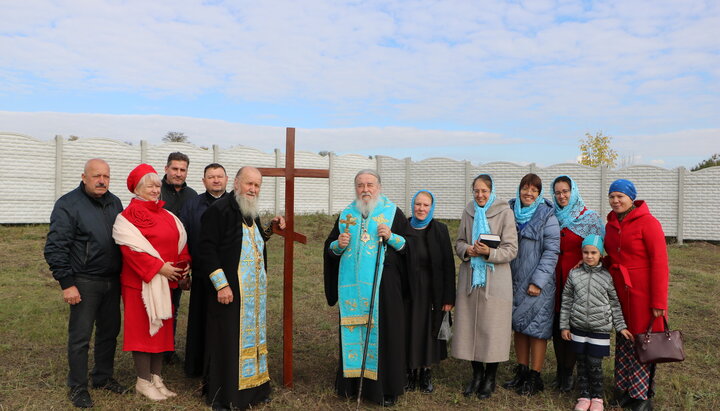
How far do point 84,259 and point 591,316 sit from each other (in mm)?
3812

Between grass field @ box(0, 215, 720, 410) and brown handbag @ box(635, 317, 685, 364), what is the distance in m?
0.64

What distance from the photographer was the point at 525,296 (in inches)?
168

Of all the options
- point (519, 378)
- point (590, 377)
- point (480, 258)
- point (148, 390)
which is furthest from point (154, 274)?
point (590, 377)

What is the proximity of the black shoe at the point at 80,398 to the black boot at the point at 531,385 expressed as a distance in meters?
3.41

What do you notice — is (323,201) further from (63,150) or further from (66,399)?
(66,399)

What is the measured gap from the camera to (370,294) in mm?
4062

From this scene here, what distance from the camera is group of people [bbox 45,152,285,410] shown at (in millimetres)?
3797

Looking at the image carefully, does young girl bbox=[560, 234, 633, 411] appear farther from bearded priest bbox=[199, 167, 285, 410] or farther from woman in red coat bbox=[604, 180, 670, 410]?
→ bearded priest bbox=[199, 167, 285, 410]

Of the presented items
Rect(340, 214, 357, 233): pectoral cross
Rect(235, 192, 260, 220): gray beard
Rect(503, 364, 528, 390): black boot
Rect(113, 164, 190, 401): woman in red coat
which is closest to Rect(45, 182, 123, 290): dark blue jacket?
Rect(113, 164, 190, 401): woman in red coat

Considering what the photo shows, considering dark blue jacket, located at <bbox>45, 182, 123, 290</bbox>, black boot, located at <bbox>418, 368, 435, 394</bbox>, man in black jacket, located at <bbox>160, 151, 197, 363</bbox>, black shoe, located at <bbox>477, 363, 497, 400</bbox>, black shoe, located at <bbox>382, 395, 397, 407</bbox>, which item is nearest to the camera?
dark blue jacket, located at <bbox>45, 182, 123, 290</bbox>

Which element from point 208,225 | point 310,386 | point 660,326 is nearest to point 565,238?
point 660,326

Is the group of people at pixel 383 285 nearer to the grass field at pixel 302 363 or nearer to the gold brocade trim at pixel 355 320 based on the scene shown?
the gold brocade trim at pixel 355 320

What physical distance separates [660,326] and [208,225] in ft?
11.3

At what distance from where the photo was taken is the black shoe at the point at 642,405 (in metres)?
3.98
